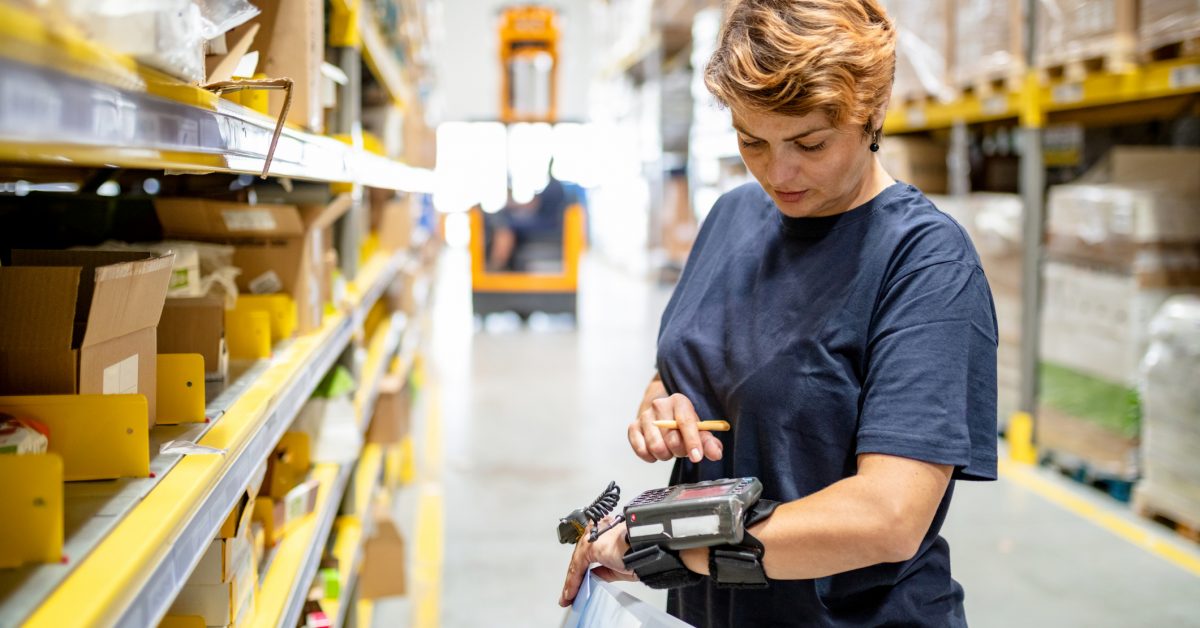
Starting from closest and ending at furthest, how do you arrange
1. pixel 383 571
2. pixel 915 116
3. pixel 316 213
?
pixel 316 213 → pixel 383 571 → pixel 915 116

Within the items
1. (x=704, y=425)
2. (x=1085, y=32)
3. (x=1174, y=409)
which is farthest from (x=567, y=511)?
(x=704, y=425)

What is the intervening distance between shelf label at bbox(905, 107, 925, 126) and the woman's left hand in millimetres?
4815

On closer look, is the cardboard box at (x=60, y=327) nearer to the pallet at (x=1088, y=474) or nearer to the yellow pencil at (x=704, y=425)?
the yellow pencil at (x=704, y=425)

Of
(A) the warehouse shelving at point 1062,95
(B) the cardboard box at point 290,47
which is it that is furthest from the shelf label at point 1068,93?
(B) the cardboard box at point 290,47

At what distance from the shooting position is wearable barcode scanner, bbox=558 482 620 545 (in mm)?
1566

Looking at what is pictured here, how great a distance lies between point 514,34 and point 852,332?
9.91m

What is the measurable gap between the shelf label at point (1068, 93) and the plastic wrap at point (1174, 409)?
968 millimetres

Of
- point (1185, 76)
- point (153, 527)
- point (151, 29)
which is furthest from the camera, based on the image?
point (1185, 76)

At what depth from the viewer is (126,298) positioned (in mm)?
1277

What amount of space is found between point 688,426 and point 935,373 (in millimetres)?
366

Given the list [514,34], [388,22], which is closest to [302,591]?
[388,22]

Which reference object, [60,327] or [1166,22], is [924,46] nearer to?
[1166,22]

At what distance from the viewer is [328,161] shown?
1825mm

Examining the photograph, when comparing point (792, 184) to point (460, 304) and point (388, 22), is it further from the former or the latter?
point (460, 304)
